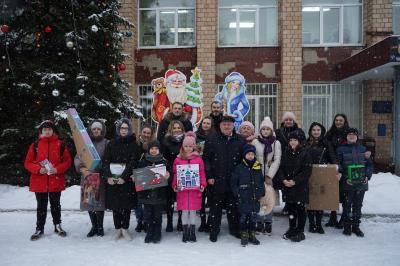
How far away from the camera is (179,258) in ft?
16.1

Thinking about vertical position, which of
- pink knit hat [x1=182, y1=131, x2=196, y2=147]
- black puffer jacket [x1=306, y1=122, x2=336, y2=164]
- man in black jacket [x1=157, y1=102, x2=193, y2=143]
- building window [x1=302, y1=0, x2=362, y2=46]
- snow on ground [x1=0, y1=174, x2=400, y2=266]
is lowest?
snow on ground [x1=0, y1=174, x2=400, y2=266]

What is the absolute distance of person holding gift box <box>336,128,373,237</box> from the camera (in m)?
5.97

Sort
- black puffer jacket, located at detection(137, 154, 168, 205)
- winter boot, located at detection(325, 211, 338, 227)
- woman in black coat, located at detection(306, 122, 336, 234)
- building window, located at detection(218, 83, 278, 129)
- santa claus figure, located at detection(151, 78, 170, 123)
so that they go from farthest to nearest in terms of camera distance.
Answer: building window, located at detection(218, 83, 278, 129), santa claus figure, located at detection(151, 78, 170, 123), winter boot, located at detection(325, 211, 338, 227), woman in black coat, located at detection(306, 122, 336, 234), black puffer jacket, located at detection(137, 154, 168, 205)

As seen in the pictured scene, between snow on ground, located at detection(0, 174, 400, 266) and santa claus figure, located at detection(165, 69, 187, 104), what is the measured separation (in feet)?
12.8

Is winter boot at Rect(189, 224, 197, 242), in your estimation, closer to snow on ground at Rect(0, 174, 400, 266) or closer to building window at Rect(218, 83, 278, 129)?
snow on ground at Rect(0, 174, 400, 266)

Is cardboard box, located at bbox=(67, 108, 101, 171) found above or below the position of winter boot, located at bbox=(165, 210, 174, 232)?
above

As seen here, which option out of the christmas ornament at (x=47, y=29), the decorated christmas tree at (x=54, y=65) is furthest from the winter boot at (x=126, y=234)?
the christmas ornament at (x=47, y=29)

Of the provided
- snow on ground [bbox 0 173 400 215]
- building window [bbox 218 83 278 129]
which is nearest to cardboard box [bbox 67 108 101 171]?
snow on ground [bbox 0 173 400 215]

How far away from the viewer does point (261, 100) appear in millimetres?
13477

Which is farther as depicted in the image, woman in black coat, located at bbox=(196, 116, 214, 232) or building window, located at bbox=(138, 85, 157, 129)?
building window, located at bbox=(138, 85, 157, 129)

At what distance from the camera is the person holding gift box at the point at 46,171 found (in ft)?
19.2

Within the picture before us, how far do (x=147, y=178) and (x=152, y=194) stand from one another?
0.26 meters

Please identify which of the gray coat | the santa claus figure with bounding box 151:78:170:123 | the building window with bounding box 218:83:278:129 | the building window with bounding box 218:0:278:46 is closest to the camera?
the gray coat

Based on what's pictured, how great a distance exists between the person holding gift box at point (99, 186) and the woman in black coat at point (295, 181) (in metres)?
2.76
